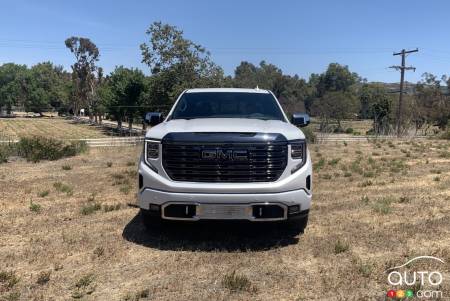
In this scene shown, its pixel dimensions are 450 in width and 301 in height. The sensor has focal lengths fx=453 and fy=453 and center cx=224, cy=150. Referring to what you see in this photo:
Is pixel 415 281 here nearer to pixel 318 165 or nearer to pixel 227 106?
pixel 227 106

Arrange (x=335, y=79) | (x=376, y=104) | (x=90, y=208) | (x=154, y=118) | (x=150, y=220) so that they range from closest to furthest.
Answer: (x=150, y=220) < (x=154, y=118) < (x=90, y=208) < (x=376, y=104) < (x=335, y=79)

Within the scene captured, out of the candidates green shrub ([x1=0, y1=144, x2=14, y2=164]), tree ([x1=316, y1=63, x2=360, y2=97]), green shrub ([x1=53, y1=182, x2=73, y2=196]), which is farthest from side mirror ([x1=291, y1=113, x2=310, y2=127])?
tree ([x1=316, y1=63, x2=360, y2=97])

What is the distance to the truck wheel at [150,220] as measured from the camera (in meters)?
5.15

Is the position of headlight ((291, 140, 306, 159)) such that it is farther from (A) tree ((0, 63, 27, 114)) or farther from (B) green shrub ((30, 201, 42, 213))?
(A) tree ((0, 63, 27, 114))

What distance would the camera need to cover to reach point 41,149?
1478cm

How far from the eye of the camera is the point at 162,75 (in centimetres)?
4412

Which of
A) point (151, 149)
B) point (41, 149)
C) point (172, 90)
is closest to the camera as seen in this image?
point (151, 149)

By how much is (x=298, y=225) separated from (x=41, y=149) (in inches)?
454

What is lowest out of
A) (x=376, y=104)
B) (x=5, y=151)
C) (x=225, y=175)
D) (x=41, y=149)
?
(x=5, y=151)

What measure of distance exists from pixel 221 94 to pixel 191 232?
86.3 inches

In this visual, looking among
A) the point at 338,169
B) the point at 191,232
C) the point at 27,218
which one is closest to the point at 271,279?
the point at 191,232

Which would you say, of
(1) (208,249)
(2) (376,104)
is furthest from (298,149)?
(2) (376,104)

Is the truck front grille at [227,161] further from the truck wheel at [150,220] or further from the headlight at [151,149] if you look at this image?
the truck wheel at [150,220]

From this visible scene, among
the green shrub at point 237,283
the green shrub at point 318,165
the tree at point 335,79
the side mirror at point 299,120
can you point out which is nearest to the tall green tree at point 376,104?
the tree at point 335,79
